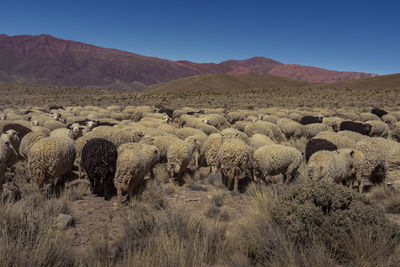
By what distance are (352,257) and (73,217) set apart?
4914 mm

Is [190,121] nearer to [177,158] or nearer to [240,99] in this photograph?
[177,158]

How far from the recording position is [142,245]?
3734mm

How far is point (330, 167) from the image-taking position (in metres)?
5.89

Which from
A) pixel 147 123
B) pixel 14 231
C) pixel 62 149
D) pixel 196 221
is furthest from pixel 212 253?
pixel 147 123

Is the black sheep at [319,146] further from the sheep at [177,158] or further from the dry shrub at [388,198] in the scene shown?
the sheep at [177,158]

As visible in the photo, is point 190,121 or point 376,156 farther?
point 190,121

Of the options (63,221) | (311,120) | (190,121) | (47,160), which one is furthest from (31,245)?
(311,120)

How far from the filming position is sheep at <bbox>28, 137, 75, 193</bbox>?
5969mm

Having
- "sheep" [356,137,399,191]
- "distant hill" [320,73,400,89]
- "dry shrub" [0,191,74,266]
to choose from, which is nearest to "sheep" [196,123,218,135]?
"sheep" [356,137,399,191]

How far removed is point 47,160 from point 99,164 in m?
1.27

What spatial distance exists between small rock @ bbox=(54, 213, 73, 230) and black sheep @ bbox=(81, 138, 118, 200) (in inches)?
55.6

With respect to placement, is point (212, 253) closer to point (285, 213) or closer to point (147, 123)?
point (285, 213)

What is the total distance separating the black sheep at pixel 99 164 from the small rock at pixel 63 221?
1.41 meters

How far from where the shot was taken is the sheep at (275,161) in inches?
280
